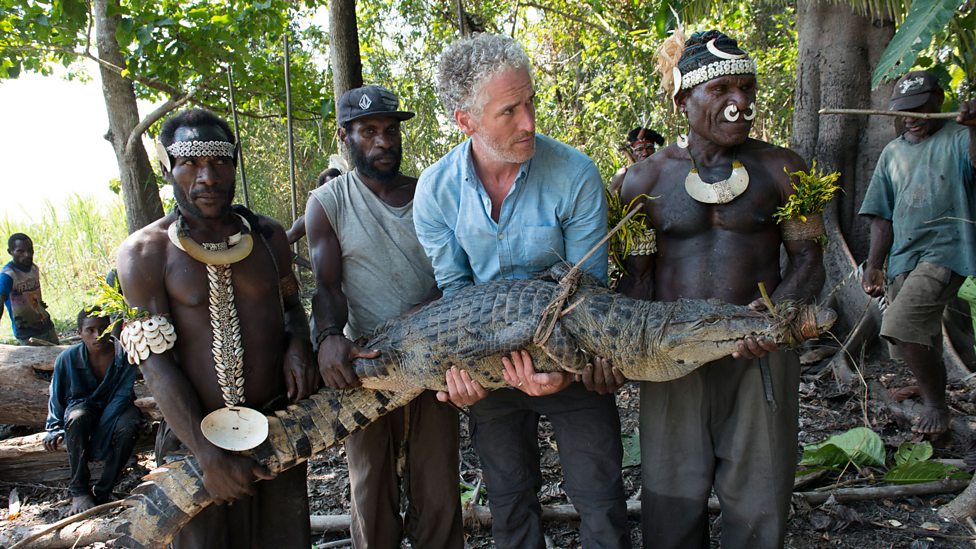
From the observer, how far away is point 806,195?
249cm

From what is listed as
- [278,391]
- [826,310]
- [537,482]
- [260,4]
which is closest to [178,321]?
[278,391]

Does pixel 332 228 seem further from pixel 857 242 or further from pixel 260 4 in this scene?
pixel 857 242

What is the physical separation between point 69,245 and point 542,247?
12119 millimetres

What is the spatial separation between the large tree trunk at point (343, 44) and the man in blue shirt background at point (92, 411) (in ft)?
7.44

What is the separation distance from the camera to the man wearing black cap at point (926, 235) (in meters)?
4.04

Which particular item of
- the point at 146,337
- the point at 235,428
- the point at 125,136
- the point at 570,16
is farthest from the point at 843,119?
the point at 125,136

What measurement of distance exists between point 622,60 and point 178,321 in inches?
318

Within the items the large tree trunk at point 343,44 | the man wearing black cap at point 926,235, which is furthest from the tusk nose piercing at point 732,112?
the large tree trunk at point 343,44

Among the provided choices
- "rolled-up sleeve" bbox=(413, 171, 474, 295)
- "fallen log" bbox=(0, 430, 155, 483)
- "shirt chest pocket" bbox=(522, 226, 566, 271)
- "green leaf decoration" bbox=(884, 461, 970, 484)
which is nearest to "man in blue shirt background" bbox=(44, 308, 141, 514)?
"fallen log" bbox=(0, 430, 155, 483)

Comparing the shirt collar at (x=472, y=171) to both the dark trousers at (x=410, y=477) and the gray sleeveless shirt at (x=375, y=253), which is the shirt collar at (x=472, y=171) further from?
the dark trousers at (x=410, y=477)

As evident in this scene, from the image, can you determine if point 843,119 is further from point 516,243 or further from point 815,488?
point 516,243

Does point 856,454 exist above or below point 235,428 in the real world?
below

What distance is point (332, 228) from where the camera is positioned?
2.90m

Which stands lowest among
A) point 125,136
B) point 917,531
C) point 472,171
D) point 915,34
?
point 917,531
